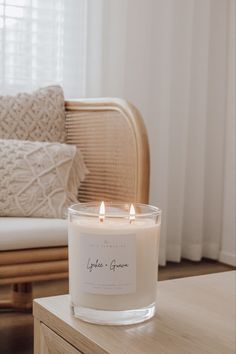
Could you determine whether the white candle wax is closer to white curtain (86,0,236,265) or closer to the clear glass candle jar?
the clear glass candle jar

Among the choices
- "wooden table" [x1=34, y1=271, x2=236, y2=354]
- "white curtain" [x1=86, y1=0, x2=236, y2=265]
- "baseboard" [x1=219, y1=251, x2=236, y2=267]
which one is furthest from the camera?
"baseboard" [x1=219, y1=251, x2=236, y2=267]

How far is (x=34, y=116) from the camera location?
1757mm

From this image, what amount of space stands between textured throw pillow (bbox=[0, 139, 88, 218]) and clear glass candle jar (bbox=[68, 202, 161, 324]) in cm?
84

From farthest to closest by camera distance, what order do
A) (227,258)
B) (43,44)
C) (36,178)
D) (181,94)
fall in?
(227,258)
(181,94)
(43,44)
(36,178)

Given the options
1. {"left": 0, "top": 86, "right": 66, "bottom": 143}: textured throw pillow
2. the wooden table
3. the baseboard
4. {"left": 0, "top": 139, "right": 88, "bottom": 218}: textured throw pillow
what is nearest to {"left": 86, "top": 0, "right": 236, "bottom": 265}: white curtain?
the baseboard

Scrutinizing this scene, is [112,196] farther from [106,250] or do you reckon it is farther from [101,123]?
[106,250]

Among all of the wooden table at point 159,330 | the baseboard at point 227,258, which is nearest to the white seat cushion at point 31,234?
the wooden table at point 159,330

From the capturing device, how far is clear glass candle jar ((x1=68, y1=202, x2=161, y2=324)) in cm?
64

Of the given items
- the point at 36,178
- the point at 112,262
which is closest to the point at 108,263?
the point at 112,262

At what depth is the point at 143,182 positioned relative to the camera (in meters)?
1.46

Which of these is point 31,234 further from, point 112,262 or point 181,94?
point 181,94

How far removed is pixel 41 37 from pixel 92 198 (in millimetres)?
858

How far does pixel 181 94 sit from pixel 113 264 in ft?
6.57

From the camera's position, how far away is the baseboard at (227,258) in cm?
266
